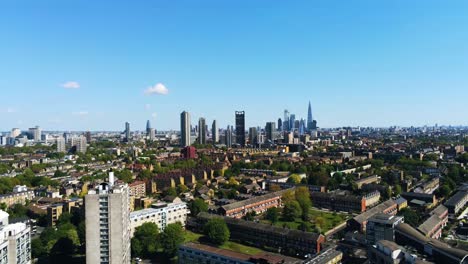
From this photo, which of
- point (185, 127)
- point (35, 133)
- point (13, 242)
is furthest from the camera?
point (35, 133)

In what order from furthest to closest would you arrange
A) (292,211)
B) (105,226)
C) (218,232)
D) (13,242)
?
A: (292,211) → (218,232) → (105,226) → (13,242)

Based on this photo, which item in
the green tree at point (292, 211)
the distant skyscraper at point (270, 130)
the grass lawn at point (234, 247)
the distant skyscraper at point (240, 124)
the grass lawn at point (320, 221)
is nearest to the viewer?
the grass lawn at point (234, 247)

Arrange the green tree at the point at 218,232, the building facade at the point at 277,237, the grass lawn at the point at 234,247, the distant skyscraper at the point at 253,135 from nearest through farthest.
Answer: the building facade at the point at 277,237 < the grass lawn at the point at 234,247 < the green tree at the point at 218,232 < the distant skyscraper at the point at 253,135

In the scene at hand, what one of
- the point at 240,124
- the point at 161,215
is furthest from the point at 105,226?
the point at 240,124

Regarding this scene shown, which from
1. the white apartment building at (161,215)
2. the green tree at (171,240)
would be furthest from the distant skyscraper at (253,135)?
the green tree at (171,240)

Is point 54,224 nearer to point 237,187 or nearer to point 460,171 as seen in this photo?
point 237,187

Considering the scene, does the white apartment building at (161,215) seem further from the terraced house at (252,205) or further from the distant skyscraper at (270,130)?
the distant skyscraper at (270,130)

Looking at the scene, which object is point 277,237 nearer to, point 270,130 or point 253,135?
point 253,135

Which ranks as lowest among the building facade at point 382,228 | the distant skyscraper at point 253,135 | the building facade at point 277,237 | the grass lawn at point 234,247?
the grass lawn at point 234,247
